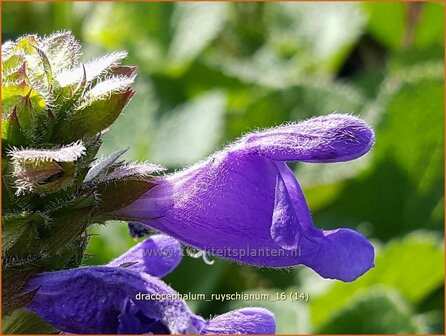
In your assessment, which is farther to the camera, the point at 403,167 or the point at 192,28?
the point at 192,28

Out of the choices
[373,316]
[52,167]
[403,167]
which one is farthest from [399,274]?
[52,167]

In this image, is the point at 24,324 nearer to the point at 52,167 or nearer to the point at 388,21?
the point at 52,167

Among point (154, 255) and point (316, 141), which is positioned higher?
point (316, 141)

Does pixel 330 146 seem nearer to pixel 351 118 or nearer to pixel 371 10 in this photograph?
pixel 351 118

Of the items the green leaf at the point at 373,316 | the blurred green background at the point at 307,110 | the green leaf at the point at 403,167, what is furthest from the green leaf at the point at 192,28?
the green leaf at the point at 373,316

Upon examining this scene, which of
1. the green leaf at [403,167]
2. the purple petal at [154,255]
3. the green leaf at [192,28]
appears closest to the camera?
the purple petal at [154,255]

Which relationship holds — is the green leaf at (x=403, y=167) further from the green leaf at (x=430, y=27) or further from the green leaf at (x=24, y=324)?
the green leaf at (x=24, y=324)

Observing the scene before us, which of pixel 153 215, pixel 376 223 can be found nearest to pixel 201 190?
pixel 153 215
